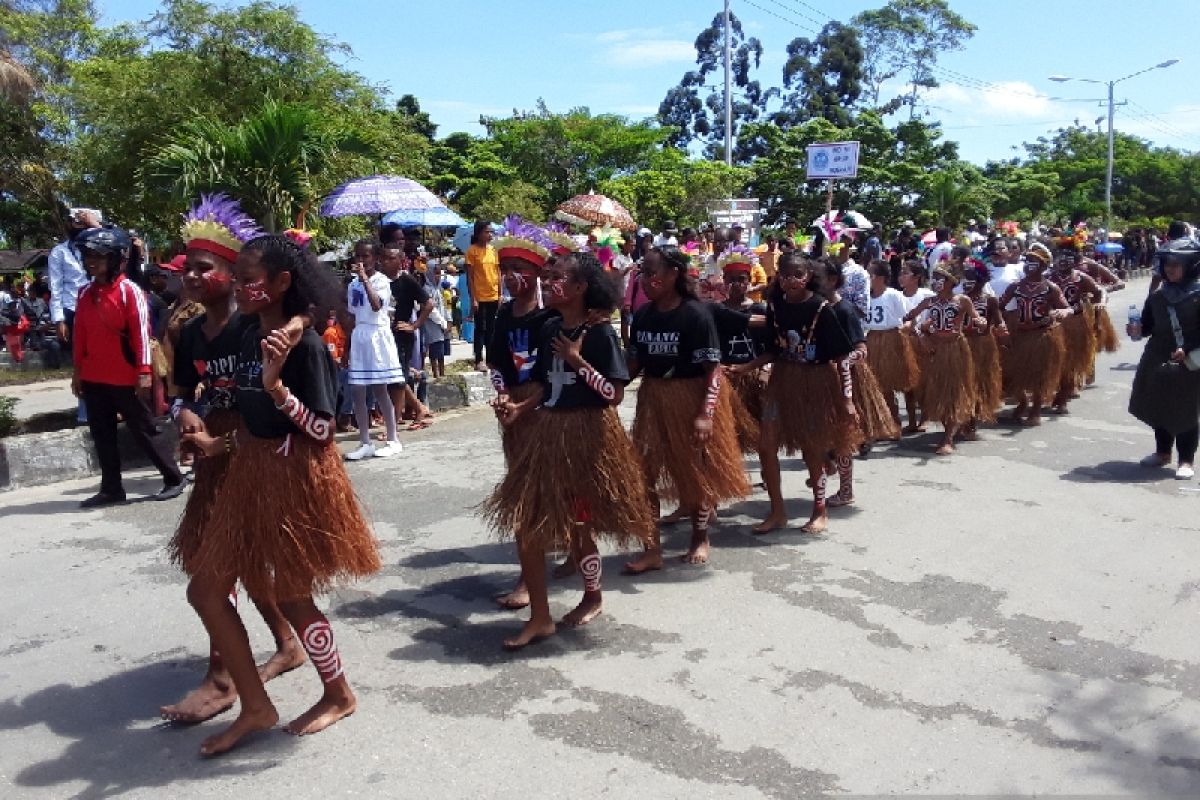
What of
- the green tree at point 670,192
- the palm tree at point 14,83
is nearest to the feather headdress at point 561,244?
the palm tree at point 14,83

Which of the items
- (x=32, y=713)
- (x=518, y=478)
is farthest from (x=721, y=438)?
(x=32, y=713)

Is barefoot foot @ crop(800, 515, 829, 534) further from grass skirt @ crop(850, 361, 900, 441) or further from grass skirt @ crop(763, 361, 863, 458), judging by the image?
grass skirt @ crop(850, 361, 900, 441)

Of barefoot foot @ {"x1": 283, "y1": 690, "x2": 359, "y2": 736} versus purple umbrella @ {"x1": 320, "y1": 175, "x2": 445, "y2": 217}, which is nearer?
barefoot foot @ {"x1": 283, "y1": 690, "x2": 359, "y2": 736}

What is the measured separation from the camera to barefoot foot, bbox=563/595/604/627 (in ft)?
16.4

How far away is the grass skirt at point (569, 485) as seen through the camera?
15.3ft

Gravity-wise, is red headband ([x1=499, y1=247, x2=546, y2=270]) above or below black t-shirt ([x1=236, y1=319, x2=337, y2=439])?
above

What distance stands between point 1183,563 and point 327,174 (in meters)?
11.5

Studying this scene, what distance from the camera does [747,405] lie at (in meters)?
7.03

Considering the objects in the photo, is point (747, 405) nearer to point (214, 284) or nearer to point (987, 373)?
point (987, 373)

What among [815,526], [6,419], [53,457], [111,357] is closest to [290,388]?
[815,526]

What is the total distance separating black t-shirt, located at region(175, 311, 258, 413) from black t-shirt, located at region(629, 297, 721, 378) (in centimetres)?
234

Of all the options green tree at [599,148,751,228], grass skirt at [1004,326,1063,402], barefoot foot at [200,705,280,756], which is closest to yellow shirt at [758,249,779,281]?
grass skirt at [1004,326,1063,402]

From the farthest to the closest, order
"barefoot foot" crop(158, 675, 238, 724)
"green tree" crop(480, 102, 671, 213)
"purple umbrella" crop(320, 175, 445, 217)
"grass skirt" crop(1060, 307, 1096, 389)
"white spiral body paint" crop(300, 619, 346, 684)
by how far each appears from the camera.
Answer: "green tree" crop(480, 102, 671, 213) → "purple umbrella" crop(320, 175, 445, 217) → "grass skirt" crop(1060, 307, 1096, 389) → "barefoot foot" crop(158, 675, 238, 724) → "white spiral body paint" crop(300, 619, 346, 684)

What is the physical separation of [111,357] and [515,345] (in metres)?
3.71
